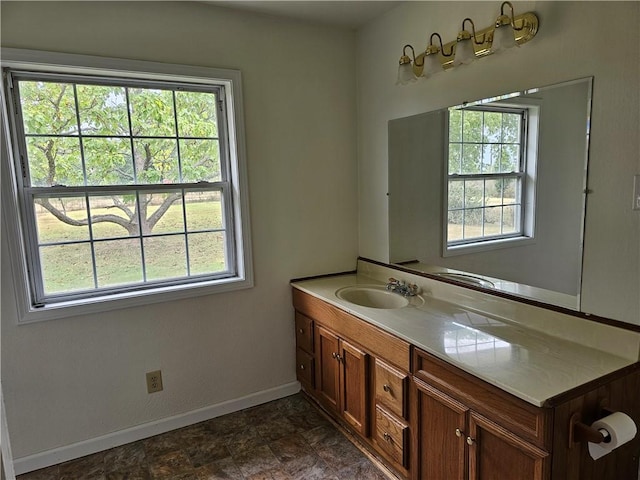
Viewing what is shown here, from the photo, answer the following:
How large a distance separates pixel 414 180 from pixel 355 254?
2.46 ft

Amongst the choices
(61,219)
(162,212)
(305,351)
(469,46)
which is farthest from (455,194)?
(61,219)

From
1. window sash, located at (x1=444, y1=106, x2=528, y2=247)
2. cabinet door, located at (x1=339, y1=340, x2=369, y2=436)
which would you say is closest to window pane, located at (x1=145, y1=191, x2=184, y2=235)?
cabinet door, located at (x1=339, y1=340, x2=369, y2=436)

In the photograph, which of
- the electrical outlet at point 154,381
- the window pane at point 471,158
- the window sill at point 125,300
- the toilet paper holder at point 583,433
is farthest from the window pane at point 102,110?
the toilet paper holder at point 583,433

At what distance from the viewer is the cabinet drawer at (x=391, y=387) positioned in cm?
181

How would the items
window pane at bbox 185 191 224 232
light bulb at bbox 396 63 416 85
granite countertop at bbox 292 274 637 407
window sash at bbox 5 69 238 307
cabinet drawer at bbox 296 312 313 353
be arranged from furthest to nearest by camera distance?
cabinet drawer at bbox 296 312 313 353, window pane at bbox 185 191 224 232, light bulb at bbox 396 63 416 85, window sash at bbox 5 69 238 307, granite countertop at bbox 292 274 637 407

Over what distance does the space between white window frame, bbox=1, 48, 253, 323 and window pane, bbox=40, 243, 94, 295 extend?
0.09m

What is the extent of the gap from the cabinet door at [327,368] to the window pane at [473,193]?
1.02m

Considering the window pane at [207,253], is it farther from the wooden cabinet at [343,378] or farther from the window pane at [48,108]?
the window pane at [48,108]

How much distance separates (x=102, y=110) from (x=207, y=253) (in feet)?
3.16

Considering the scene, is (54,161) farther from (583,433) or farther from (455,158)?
(583,433)

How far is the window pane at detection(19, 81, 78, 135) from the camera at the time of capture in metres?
2.02

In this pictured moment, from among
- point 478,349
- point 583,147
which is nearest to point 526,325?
point 478,349

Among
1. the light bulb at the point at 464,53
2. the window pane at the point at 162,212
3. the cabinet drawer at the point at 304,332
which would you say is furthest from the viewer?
the cabinet drawer at the point at 304,332

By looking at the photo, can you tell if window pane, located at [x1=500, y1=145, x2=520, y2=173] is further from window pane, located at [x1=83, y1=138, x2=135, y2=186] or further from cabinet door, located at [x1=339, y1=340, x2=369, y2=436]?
window pane, located at [x1=83, y1=138, x2=135, y2=186]
